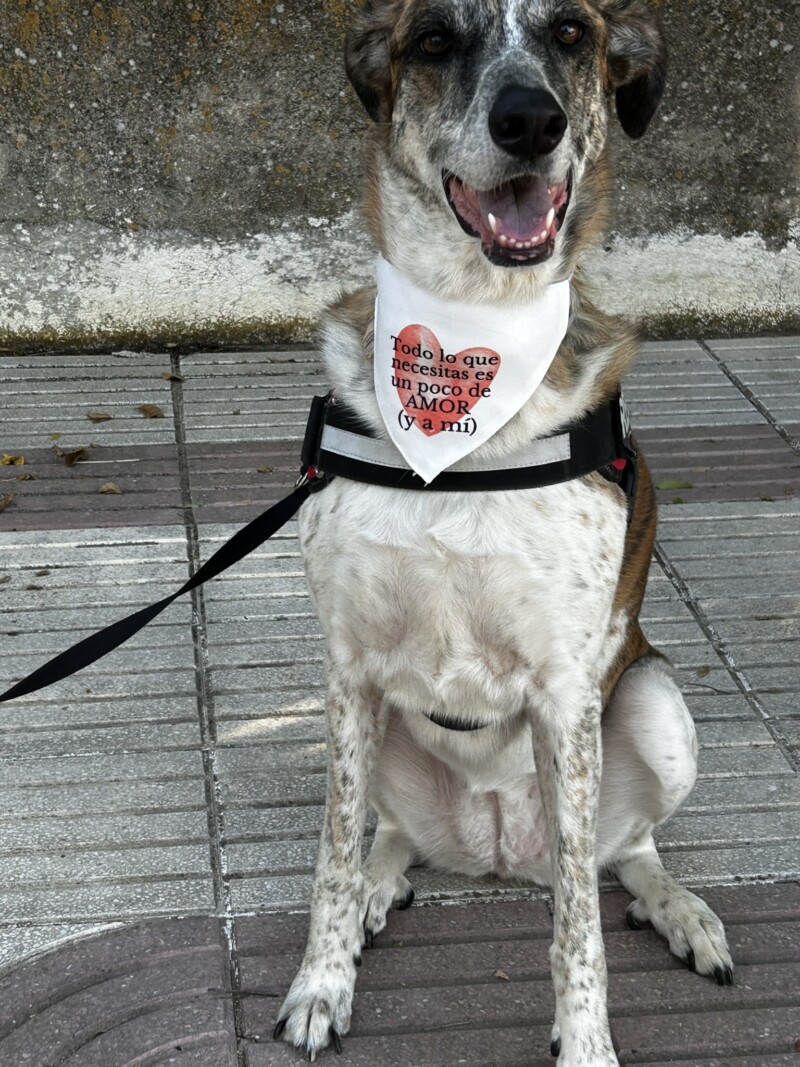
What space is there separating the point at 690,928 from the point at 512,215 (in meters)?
1.52

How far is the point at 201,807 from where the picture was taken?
127 inches

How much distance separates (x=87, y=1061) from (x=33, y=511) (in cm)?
267

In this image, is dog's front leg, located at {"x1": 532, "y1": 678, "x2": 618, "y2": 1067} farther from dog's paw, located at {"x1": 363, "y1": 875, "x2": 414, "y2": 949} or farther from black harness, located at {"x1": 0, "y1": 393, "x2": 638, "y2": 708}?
Result: dog's paw, located at {"x1": 363, "y1": 875, "x2": 414, "y2": 949}

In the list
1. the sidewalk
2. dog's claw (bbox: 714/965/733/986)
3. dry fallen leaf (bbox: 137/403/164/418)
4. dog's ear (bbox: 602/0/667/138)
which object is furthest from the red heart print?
dry fallen leaf (bbox: 137/403/164/418)

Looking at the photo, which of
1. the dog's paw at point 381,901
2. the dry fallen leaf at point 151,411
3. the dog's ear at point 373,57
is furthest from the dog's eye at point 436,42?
the dry fallen leaf at point 151,411

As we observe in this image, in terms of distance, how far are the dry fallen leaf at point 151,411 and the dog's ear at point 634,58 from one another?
3.13m

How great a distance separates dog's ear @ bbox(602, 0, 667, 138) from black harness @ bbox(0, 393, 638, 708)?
70cm

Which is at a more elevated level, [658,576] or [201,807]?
[201,807]

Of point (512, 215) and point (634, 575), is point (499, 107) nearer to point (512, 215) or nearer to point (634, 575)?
point (512, 215)

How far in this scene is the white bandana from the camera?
2523 millimetres

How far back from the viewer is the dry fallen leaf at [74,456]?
5102mm

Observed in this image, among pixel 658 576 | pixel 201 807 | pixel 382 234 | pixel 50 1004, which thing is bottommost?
pixel 658 576

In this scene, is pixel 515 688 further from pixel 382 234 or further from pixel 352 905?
pixel 382 234

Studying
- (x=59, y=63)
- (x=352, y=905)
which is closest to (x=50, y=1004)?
(x=352, y=905)
